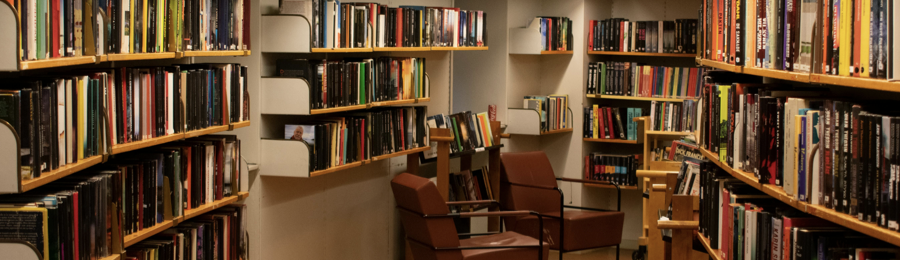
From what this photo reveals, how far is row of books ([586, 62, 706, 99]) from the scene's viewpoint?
6.38 metres

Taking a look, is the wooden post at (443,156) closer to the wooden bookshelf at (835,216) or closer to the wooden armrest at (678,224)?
the wooden armrest at (678,224)

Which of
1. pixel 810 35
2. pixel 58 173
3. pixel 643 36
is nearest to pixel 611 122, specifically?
pixel 643 36

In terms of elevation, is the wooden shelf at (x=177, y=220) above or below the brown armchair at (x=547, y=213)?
above

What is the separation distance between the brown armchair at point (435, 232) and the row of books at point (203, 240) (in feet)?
2.73

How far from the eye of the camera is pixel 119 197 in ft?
8.72

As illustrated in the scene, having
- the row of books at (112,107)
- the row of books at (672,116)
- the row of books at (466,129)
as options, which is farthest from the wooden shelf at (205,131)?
the row of books at (672,116)

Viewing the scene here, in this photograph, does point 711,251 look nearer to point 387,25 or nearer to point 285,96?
Result: point 285,96

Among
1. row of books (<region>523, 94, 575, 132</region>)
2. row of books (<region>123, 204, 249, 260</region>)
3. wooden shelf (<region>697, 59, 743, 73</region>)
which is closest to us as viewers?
wooden shelf (<region>697, 59, 743, 73</region>)

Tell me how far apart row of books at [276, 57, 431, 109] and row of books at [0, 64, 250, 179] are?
40 centimetres

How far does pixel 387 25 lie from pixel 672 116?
2776mm

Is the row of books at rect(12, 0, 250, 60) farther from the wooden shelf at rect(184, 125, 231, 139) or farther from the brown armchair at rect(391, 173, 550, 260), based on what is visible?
the brown armchair at rect(391, 173, 550, 260)

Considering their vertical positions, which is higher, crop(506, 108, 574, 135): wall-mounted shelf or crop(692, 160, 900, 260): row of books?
crop(506, 108, 574, 135): wall-mounted shelf

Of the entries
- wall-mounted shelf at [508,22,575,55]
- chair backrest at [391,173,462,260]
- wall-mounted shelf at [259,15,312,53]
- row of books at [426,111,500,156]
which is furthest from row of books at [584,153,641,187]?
wall-mounted shelf at [259,15,312,53]

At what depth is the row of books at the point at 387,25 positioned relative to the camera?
388 cm
